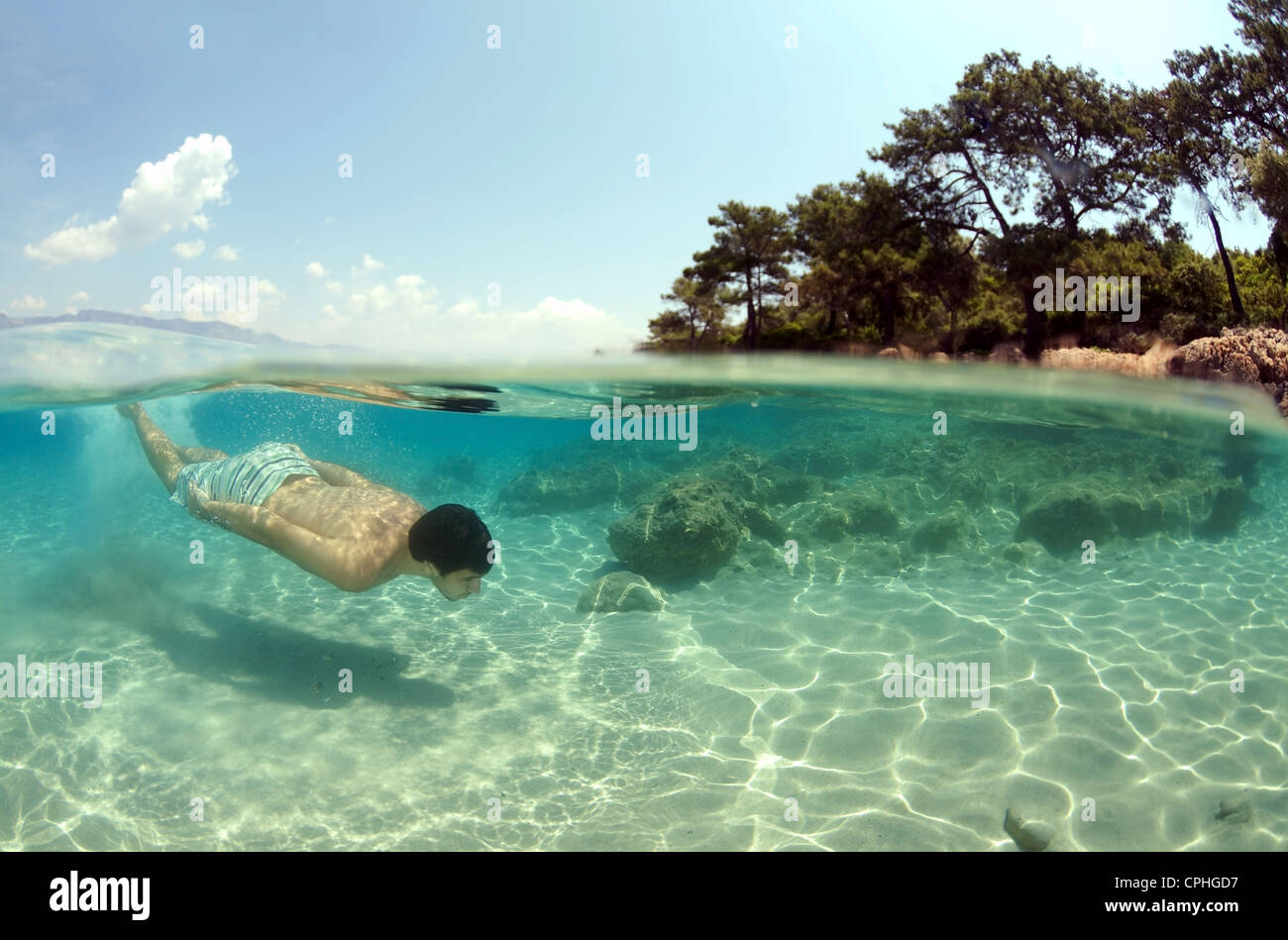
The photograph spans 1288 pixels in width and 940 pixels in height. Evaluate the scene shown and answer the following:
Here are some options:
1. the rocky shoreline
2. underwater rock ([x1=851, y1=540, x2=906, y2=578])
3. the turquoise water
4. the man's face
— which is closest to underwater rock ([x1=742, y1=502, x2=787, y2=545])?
the turquoise water

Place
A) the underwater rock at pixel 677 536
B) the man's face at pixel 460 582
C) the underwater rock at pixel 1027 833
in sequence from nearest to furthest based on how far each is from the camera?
1. the underwater rock at pixel 1027 833
2. the man's face at pixel 460 582
3. the underwater rock at pixel 677 536

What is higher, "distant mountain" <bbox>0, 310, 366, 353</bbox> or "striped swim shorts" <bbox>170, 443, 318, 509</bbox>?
"distant mountain" <bbox>0, 310, 366, 353</bbox>

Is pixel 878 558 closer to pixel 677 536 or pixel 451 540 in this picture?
pixel 677 536

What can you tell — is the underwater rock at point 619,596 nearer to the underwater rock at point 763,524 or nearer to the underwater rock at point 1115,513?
the underwater rock at point 763,524

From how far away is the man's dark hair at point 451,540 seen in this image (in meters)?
6.06

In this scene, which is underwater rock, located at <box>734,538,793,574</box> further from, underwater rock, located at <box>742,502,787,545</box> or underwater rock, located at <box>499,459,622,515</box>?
underwater rock, located at <box>499,459,622,515</box>

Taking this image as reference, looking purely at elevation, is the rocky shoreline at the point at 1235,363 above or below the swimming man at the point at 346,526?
above

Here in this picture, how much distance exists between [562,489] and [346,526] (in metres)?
10.0

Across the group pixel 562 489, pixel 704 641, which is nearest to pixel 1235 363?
pixel 704 641

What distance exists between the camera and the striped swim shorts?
7277 mm

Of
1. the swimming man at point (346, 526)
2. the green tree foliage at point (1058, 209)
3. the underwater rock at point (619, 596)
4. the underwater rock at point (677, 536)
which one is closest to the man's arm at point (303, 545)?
the swimming man at point (346, 526)

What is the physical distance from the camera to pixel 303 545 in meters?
6.20

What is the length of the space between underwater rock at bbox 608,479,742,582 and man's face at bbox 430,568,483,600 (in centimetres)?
556

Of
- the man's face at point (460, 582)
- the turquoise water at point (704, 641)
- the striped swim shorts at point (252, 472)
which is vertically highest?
the striped swim shorts at point (252, 472)
